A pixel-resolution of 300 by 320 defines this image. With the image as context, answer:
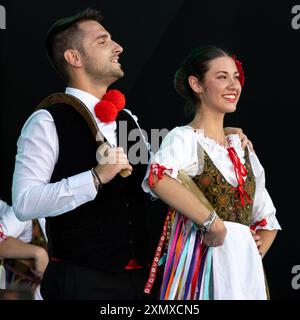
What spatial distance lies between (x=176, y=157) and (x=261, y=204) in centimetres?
45

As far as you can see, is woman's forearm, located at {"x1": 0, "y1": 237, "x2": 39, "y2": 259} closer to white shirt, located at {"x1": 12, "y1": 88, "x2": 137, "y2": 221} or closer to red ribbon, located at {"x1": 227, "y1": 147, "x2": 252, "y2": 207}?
white shirt, located at {"x1": 12, "y1": 88, "x2": 137, "y2": 221}

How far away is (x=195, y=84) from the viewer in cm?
315

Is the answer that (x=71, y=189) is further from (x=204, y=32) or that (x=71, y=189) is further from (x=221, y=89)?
(x=204, y=32)

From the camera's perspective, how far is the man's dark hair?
10.1ft

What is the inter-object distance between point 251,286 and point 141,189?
543mm

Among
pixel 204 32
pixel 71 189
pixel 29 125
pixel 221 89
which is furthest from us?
pixel 204 32

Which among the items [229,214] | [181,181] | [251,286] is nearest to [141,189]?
[181,181]

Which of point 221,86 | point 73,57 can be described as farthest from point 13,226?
point 221,86

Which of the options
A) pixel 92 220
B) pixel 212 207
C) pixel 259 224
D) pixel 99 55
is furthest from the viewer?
pixel 259 224

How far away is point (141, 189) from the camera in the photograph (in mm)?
2906

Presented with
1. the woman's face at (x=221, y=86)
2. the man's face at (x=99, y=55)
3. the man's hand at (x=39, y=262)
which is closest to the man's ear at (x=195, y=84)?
the woman's face at (x=221, y=86)

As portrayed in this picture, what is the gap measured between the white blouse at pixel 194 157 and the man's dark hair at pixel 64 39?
A: 51 cm

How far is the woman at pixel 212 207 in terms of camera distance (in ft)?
9.30

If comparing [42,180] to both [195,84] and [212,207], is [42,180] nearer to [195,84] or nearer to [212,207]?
[212,207]
